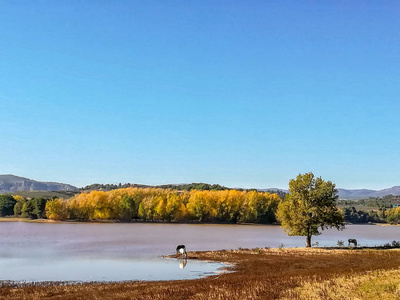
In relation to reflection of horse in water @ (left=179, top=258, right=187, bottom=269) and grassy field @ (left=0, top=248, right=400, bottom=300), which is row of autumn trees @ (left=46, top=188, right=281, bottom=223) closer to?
reflection of horse in water @ (left=179, top=258, right=187, bottom=269)

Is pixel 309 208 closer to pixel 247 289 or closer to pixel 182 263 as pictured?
pixel 182 263

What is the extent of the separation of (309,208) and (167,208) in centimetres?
11810

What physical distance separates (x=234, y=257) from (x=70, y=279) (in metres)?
23.1

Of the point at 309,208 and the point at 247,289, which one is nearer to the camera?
the point at 247,289

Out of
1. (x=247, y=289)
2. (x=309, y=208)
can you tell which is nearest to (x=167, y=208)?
(x=309, y=208)

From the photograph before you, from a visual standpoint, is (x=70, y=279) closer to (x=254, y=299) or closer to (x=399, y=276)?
(x=254, y=299)

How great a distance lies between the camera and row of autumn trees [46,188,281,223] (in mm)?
177875

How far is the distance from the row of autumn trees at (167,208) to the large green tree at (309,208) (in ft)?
366

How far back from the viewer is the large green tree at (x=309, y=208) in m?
66.0

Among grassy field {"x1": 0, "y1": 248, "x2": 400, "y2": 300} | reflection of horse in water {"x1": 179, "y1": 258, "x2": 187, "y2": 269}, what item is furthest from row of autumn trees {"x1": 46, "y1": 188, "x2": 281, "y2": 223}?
grassy field {"x1": 0, "y1": 248, "x2": 400, "y2": 300}

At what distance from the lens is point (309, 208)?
6625 cm

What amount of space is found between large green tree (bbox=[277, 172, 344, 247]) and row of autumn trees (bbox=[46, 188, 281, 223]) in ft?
366

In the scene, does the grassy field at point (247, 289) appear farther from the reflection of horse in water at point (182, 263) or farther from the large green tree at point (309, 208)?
the large green tree at point (309, 208)

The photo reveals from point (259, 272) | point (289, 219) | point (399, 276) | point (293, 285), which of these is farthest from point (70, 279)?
point (289, 219)
